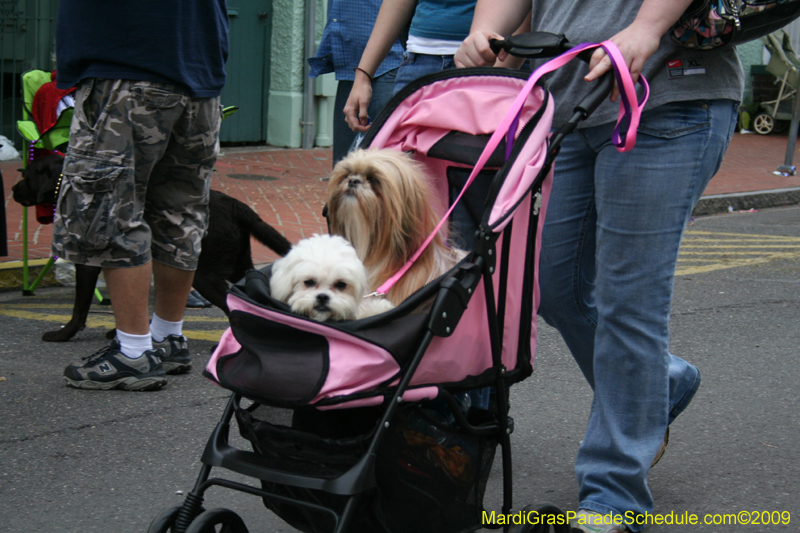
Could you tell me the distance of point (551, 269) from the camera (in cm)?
263

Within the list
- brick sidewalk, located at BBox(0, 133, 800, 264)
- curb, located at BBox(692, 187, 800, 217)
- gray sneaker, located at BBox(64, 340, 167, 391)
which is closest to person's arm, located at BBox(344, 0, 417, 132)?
gray sneaker, located at BBox(64, 340, 167, 391)

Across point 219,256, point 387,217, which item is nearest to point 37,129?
point 219,256

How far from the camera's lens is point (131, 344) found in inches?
144

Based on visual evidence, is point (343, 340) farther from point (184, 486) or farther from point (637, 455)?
point (184, 486)

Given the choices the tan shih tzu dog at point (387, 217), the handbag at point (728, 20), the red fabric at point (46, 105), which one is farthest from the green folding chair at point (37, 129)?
the handbag at point (728, 20)

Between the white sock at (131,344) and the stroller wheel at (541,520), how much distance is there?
2.05 metres

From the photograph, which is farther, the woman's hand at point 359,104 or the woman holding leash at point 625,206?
the woman's hand at point 359,104

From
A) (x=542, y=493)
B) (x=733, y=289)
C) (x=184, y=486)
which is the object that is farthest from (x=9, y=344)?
(x=733, y=289)

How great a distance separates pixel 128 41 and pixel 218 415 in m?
1.52

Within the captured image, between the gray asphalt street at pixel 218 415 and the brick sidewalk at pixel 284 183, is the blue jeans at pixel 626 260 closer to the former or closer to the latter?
the gray asphalt street at pixel 218 415

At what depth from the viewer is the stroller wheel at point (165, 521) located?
198 cm

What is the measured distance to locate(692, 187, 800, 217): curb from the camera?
9516mm

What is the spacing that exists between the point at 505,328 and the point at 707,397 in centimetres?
201

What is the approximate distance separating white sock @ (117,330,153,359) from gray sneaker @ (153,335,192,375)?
0.25m
